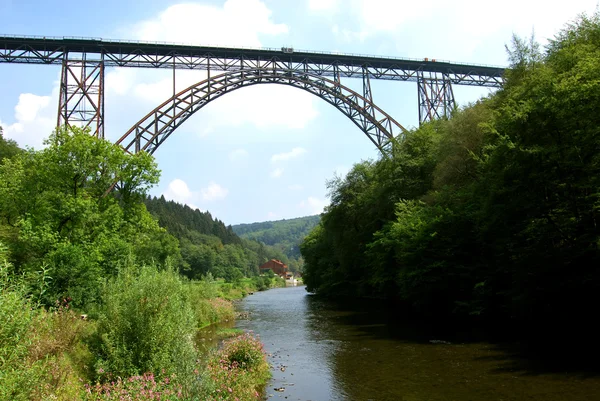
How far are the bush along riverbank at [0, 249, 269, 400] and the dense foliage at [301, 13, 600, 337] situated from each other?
11143mm

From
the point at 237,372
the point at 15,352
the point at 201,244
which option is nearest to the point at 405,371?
the point at 237,372

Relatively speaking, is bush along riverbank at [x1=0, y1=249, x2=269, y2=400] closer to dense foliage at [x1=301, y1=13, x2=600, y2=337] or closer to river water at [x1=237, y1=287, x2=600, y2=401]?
river water at [x1=237, y1=287, x2=600, y2=401]

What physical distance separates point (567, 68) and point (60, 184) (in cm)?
2303

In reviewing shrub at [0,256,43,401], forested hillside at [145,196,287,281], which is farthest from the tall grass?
forested hillside at [145,196,287,281]

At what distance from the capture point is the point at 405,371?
13.4 m

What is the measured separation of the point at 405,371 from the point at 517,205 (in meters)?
7.80

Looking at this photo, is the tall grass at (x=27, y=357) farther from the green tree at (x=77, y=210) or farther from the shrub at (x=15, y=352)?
the green tree at (x=77, y=210)

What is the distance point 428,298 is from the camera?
26.5 m

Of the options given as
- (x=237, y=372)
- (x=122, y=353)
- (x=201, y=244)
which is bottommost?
(x=237, y=372)

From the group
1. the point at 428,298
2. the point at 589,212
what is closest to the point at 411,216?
the point at 428,298

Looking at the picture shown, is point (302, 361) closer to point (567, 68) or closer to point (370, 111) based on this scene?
point (567, 68)

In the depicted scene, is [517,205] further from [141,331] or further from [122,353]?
[122,353]

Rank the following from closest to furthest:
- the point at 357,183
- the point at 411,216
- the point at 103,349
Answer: the point at 103,349 < the point at 411,216 < the point at 357,183

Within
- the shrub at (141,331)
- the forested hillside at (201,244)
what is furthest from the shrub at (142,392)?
the forested hillside at (201,244)
